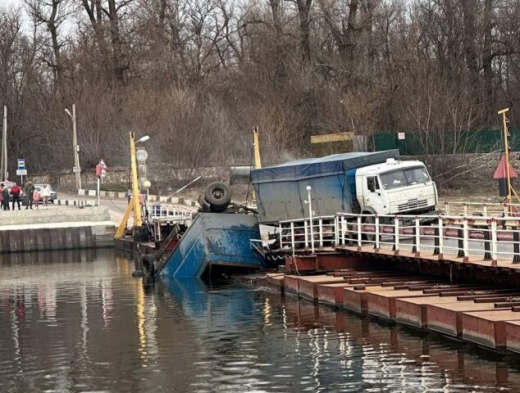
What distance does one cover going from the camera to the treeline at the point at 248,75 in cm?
8281

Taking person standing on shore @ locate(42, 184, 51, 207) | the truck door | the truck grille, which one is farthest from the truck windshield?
person standing on shore @ locate(42, 184, 51, 207)

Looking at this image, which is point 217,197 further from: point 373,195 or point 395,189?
point 395,189

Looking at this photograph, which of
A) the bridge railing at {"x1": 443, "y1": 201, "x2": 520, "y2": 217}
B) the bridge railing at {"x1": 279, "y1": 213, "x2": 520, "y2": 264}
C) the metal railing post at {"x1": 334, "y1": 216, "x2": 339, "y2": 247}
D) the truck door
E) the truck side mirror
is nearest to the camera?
the bridge railing at {"x1": 279, "y1": 213, "x2": 520, "y2": 264}

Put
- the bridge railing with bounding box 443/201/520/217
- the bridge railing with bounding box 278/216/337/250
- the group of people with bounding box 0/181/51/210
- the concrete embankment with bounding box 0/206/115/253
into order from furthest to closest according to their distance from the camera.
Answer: the group of people with bounding box 0/181/51/210, the concrete embankment with bounding box 0/206/115/253, the bridge railing with bounding box 278/216/337/250, the bridge railing with bounding box 443/201/520/217

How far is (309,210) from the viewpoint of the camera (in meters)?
39.6

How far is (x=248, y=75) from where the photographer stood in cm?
9425

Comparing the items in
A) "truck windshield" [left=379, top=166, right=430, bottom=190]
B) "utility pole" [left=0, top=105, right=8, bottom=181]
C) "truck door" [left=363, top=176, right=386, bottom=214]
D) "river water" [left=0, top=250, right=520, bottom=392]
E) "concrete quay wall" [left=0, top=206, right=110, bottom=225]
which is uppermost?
"utility pole" [left=0, top=105, right=8, bottom=181]

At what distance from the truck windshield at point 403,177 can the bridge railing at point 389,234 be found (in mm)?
1254

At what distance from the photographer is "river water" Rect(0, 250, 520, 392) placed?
70.8 ft

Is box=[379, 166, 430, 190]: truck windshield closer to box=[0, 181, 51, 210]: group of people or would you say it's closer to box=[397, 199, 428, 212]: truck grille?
box=[397, 199, 428, 212]: truck grille

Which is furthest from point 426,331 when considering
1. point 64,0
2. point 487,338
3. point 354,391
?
point 64,0

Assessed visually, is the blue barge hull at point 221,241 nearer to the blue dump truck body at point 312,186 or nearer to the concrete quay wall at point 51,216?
the blue dump truck body at point 312,186

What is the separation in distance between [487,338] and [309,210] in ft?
56.3

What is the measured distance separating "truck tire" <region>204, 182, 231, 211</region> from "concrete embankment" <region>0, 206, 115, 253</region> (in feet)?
83.1
